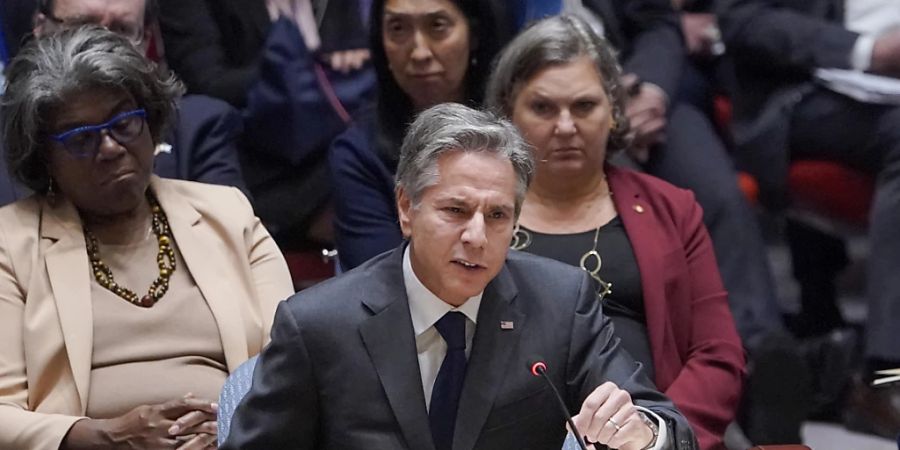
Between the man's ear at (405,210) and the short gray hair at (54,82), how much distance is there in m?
0.70

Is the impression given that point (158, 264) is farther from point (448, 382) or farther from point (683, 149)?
point (683, 149)

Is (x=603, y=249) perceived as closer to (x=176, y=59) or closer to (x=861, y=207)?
A: (x=861, y=207)

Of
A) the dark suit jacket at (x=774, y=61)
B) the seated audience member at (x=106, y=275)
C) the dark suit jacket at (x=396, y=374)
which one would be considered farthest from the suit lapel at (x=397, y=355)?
the dark suit jacket at (x=774, y=61)

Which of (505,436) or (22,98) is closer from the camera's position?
(505,436)

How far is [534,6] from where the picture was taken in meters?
3.52

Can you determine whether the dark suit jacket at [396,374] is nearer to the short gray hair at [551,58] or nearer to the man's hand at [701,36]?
the short gray hair at [551,58]

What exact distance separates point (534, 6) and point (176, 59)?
33.2 inches

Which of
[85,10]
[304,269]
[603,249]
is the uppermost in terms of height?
[85,10]

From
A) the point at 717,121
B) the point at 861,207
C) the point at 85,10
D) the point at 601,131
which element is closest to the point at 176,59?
the point at 85,10

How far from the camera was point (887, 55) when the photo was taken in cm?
346

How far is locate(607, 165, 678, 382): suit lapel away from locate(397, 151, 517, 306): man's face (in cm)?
78

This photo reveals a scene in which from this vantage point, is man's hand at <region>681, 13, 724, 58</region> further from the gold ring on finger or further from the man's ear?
the gold ring on finger

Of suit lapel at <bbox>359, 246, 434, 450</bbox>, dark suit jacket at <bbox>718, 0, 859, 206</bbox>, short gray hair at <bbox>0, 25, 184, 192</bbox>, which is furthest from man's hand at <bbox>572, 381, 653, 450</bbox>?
dark suit jacket at <bbox>718, 0, 859, 206</bbox>

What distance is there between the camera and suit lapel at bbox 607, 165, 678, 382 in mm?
2836
